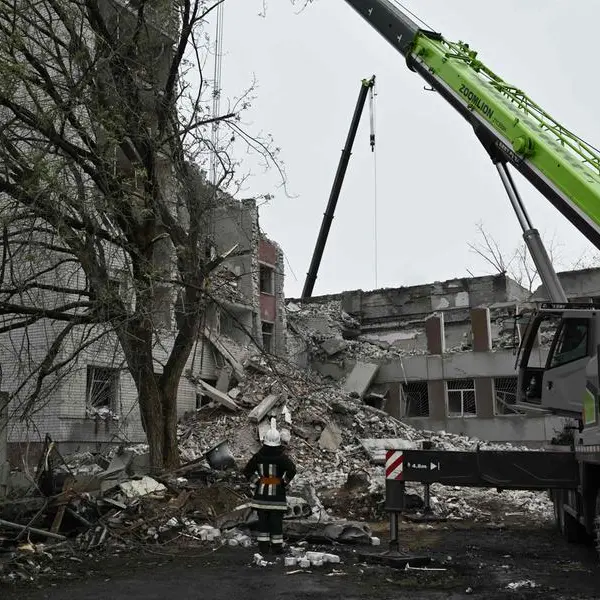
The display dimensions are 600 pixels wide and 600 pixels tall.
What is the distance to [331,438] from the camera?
21.3 meters

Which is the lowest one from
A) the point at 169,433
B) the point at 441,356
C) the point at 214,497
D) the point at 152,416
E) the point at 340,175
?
the point at 214,497

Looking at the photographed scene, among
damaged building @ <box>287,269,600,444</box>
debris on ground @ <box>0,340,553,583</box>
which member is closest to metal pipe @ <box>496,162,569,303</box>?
debris on ground @ <box>0,340,553,583</box>

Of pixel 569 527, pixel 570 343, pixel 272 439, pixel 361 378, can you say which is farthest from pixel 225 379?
pixel 570 343

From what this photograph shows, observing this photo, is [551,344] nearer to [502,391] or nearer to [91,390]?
[91,390]

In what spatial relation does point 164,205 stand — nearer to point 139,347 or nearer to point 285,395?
point 139,347

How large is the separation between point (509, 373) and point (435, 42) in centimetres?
1814

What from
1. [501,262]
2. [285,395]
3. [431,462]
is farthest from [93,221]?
[501,262]

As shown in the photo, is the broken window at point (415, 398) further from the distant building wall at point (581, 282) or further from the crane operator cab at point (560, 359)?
the crane operator cab at point (560, 359)

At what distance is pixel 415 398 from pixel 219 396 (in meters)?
11.0

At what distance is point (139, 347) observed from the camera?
1209cm

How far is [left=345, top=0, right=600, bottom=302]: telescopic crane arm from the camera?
29.2ft

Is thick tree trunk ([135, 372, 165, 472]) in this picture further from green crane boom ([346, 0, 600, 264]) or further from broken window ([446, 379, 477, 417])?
broken window ([446, 379, 477, 417])

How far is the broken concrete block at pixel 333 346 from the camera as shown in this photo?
31.3 meters

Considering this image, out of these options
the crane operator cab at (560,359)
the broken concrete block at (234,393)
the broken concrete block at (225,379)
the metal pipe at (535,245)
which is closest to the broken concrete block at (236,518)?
the crane operator cab at (560,359)
